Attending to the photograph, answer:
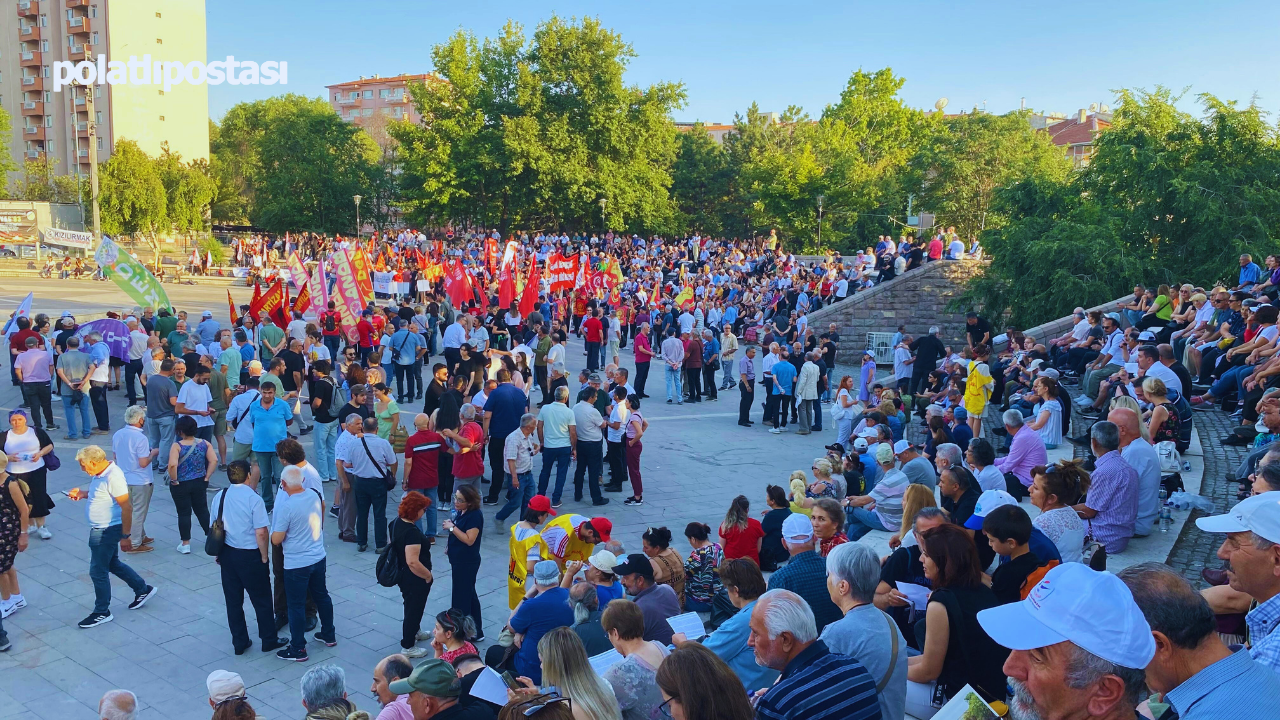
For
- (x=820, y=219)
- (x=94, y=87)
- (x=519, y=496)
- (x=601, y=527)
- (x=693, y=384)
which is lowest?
(x=519, y=496)

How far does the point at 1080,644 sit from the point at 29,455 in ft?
31.1

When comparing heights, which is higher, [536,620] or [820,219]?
[820,219]

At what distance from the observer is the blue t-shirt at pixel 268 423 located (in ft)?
33.1

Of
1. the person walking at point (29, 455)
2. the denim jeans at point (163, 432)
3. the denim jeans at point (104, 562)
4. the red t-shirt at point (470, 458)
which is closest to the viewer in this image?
the denim jeans at point (104, 562)

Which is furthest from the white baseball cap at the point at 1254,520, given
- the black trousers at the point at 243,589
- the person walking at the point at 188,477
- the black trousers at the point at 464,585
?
the person walking at the point at 188,477

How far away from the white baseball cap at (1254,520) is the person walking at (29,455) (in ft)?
30.6

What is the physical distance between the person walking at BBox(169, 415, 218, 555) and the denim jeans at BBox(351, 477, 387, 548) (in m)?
1.43

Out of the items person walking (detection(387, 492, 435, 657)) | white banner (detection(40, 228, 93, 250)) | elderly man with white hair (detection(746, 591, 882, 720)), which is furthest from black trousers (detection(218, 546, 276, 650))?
white banner (detection(40, 228, 93, 250))

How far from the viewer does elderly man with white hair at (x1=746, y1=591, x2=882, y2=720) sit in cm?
348

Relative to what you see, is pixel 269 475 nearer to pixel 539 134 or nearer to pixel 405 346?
pixel 405 346

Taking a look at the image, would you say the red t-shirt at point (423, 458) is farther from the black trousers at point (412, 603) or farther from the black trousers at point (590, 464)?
the black trousers at point (412, 603)

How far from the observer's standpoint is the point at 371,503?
9.56 meters

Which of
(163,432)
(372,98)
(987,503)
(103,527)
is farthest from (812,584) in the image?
(372,98)

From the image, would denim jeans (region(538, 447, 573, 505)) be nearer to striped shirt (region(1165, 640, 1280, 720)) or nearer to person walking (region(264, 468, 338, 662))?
person walking (region(264, 468, 338, 662))
